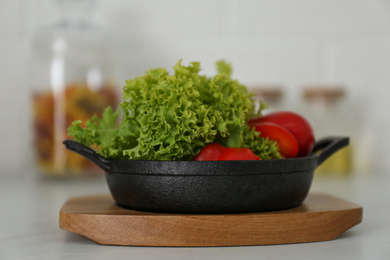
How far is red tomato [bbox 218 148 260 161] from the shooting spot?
2.37 feet

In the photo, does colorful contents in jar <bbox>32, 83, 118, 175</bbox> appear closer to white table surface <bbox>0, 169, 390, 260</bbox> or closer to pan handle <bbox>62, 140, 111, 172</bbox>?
white table surface <bbox>0, 169, 390, 260</bbox>

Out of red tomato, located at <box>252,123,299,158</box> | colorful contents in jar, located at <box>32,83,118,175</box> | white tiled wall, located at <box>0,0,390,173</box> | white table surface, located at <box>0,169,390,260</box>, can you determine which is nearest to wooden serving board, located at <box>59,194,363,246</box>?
white table surface, located at <box>0,169,390,260</box>

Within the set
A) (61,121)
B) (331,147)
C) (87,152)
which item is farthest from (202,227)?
(61,121)

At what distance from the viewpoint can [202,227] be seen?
67 cm

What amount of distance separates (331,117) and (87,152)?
1.28 m

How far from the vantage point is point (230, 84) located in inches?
31.9

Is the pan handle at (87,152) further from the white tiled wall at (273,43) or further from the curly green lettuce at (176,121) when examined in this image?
the white tiled wall at (273,43)

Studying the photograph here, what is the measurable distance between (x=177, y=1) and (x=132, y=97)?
1.16 meters

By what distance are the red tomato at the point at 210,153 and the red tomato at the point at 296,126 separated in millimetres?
153

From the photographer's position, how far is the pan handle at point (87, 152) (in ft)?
2.41

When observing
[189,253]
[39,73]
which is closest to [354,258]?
[189,253]

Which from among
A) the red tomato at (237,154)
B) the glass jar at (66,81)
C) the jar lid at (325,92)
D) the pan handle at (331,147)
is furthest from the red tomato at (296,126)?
the jar lid at (325,92)

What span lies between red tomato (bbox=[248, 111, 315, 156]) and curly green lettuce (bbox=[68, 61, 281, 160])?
8 centimetres

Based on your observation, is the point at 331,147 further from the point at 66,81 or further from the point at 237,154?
the point at 66,81
